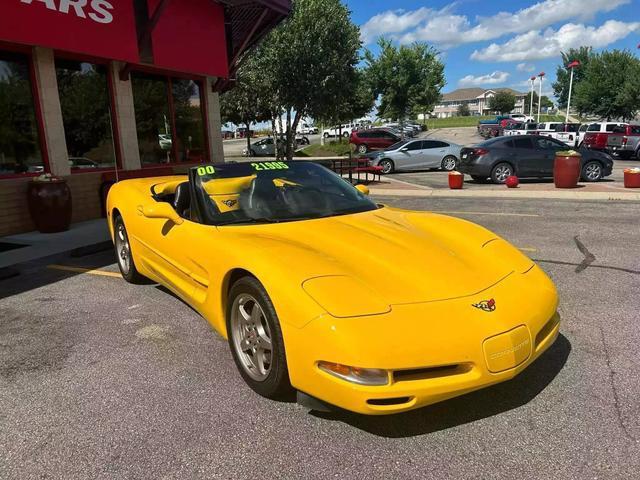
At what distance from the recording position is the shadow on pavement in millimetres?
2510

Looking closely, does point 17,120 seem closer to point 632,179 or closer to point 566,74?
point 632,179

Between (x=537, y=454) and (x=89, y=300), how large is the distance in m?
4.16

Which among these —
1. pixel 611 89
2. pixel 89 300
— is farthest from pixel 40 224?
pixel 611 89

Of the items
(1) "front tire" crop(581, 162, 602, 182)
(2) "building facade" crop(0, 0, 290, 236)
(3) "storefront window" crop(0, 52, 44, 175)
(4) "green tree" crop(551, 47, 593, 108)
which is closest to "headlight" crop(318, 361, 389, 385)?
(2) "building facade" crop(0, 0, 290, 236)

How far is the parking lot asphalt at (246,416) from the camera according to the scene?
7.39 ft

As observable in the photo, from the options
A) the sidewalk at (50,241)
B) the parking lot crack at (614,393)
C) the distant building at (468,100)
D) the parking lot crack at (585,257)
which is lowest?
the parking lot crack at (614,393)

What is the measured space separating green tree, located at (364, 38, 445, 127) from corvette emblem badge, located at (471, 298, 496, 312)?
37.1 metres

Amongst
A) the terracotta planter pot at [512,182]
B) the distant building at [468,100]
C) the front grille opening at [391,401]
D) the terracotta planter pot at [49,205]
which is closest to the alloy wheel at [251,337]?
the front grille opening at [391,401]

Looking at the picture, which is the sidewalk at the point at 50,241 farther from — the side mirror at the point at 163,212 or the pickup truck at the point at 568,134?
the pickup truck at the point at 568,134

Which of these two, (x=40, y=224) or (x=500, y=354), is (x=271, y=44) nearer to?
(x=40, y=224)

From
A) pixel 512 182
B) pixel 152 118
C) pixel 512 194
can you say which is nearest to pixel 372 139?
pixel 512 182

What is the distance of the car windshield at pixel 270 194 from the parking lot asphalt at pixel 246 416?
1.01 meters

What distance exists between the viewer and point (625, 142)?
23219mm

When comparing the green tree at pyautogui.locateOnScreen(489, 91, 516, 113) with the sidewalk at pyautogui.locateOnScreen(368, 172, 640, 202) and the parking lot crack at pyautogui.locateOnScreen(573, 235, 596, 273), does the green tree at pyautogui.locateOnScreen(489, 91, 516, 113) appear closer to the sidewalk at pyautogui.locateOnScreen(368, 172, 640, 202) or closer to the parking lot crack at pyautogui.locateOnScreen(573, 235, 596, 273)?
the sidewalk at pyautogui.locateOnScreen(368, 172, 640, 202)
